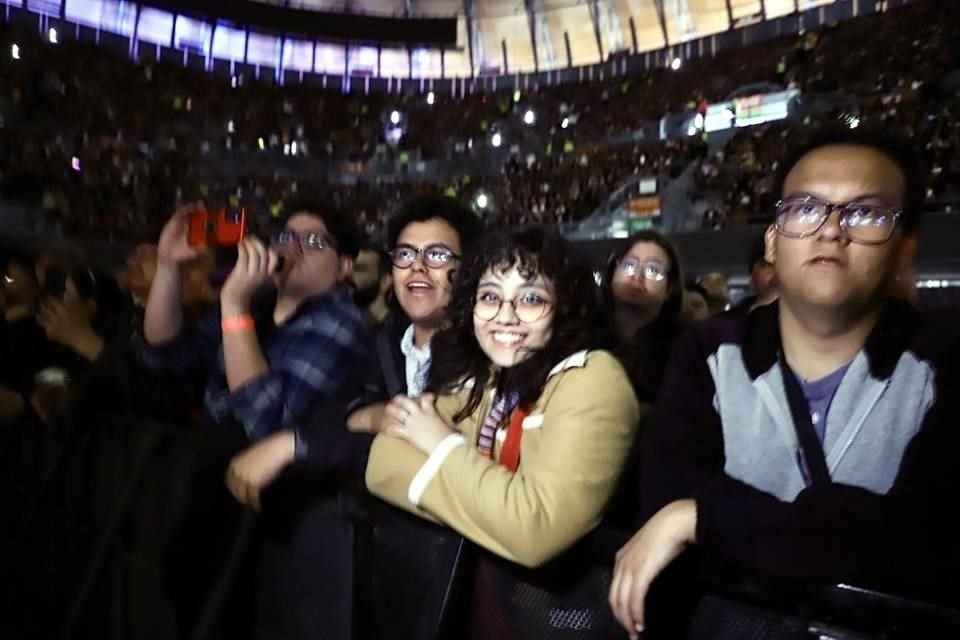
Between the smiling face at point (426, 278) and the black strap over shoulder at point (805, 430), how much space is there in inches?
37.6

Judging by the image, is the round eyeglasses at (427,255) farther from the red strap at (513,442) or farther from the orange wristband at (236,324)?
the red strap at (513,442)

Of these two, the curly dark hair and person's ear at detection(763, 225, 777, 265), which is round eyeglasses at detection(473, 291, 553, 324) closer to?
the curly dark hair

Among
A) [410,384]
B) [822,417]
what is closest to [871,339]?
[822,417]

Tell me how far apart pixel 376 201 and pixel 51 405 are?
18881 millimetres

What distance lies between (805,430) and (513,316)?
1.90 feet

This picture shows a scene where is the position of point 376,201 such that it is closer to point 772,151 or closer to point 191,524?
point 772,151

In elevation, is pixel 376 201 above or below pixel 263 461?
above

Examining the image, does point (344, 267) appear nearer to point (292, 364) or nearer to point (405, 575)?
point (292, 364)

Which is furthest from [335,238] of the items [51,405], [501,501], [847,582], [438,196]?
[847,582]

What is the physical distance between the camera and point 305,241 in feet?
7.66

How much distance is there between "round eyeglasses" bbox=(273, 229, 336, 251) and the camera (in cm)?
233

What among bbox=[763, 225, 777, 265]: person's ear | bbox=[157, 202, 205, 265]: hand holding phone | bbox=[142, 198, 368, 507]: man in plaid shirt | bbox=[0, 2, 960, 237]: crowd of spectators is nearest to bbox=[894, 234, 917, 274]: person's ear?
bbox=[763, 225, 777, 265]: person's ear

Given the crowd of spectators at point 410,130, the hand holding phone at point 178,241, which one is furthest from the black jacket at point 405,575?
the crowd of spectators at point 410,130

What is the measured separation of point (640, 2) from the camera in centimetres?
2145
